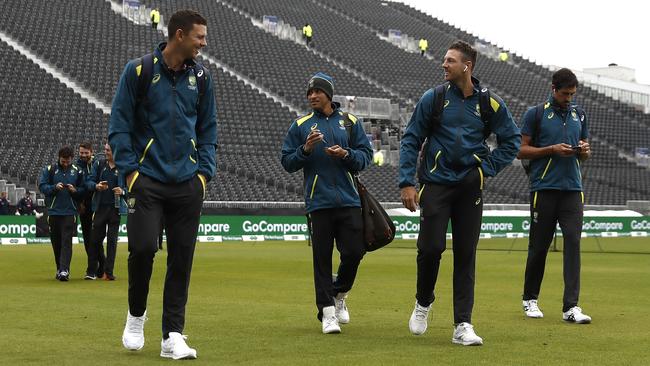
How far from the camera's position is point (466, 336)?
848cm

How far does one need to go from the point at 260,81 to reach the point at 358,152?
145 feet

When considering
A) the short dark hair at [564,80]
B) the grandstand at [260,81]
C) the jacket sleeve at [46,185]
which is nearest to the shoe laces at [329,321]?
the short dark hair at [564,80]

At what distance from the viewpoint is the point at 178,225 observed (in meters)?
7.79

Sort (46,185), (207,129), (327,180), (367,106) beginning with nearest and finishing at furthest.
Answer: (207,129) → (327,180) → (46,185) → (367,106)

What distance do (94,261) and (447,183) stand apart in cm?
954

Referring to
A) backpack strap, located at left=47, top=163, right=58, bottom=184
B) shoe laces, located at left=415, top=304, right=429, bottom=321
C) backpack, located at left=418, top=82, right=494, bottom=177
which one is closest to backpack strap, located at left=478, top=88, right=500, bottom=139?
backpack, located at left=418, top=82, right=494, bottom=177

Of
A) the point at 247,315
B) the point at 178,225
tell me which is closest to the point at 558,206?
the point at 247,315

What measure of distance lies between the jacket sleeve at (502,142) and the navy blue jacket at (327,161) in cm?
124

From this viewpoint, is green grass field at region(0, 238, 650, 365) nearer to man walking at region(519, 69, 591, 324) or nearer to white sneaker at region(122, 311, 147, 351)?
white sneaker at region(122, 311, 147, 351)

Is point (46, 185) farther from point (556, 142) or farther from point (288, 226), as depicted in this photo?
point (288, 226)

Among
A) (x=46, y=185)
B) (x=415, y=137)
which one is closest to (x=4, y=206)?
(x=46, y=185)

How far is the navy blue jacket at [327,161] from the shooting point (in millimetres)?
9680

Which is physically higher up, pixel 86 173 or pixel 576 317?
pixel 86 173

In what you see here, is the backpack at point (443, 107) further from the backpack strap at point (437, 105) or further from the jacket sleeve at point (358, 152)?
the jacket sleeve at point (358, 152)
